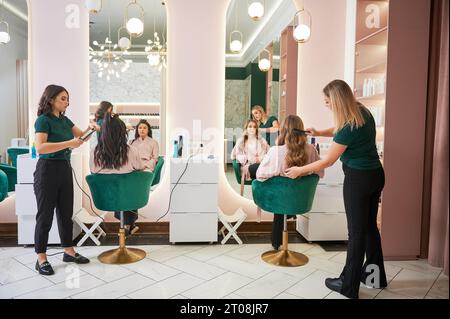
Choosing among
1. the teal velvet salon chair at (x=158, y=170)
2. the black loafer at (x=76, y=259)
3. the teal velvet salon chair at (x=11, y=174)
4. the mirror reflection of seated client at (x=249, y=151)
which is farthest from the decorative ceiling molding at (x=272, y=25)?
the teal velvet salon chair at (x=11, y=174)

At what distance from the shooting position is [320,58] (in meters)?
3.87

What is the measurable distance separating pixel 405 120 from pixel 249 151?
1434 millimetres

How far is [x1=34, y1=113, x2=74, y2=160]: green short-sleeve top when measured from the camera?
8.56 ft

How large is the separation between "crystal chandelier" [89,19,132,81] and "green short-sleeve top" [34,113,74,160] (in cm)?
102

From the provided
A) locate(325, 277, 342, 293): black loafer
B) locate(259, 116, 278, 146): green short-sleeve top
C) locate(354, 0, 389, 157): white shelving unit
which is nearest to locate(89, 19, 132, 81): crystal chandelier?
locate(259, 116, 278, 146): green short-sleeve top

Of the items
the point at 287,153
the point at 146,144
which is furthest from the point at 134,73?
the point at 287,153

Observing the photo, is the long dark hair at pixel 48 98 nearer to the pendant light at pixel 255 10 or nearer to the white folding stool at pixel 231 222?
the white folding stool at pixel 231 222

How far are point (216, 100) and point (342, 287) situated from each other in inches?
85.5

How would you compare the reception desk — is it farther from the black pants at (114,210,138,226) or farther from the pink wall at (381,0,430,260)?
the pink wall at (381,0,430,260)

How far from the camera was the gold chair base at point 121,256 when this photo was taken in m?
2.94

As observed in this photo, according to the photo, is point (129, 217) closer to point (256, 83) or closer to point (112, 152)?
point (112, 152)

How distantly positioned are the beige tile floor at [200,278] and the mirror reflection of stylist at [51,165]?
240mm

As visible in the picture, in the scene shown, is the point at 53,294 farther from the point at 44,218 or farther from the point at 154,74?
the point at 154,74

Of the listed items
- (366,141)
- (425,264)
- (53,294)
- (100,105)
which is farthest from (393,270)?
(100,105)
